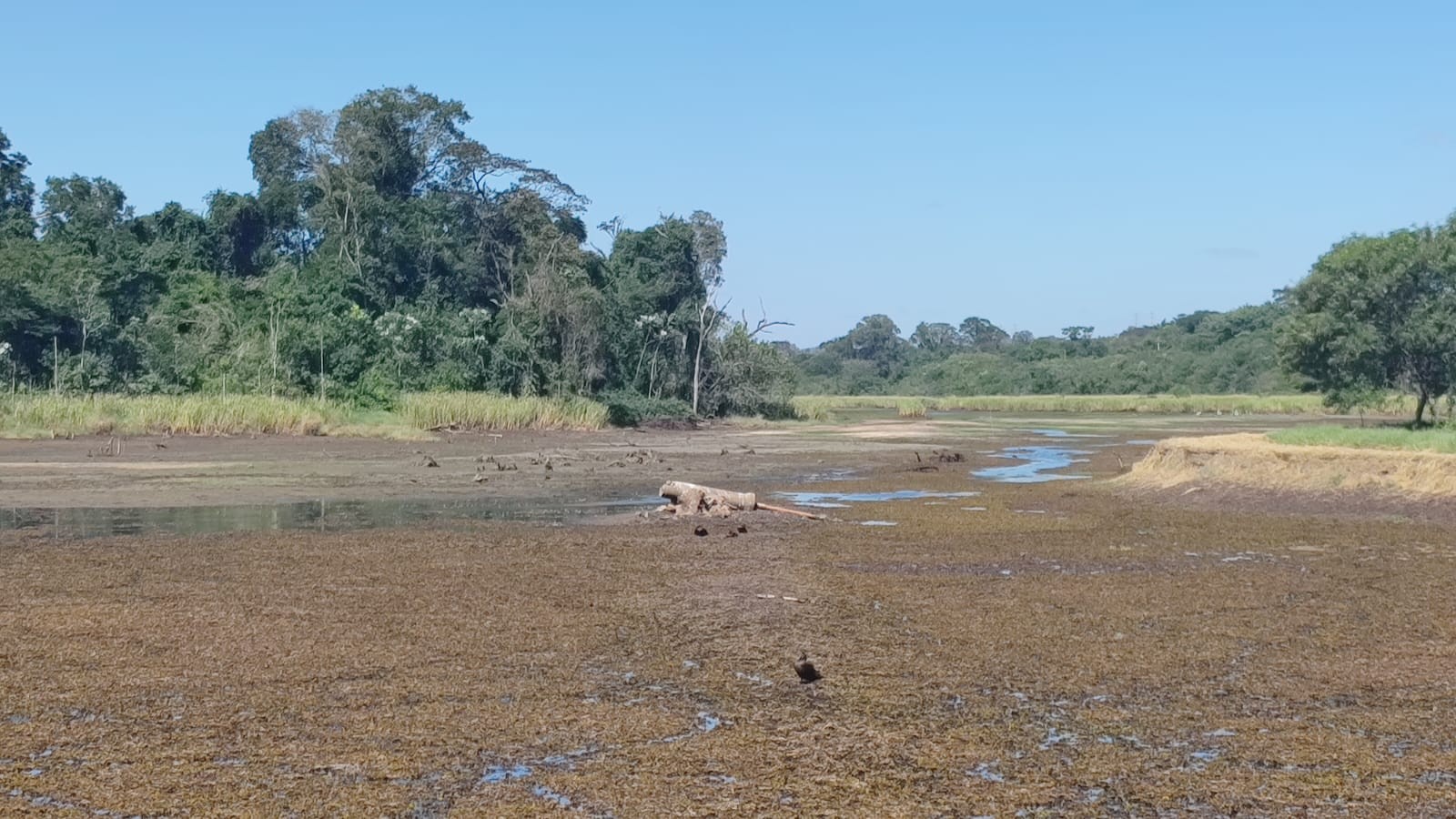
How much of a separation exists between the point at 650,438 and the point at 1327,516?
31606 mm

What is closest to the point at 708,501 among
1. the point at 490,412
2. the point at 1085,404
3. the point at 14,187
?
the point at 490,412

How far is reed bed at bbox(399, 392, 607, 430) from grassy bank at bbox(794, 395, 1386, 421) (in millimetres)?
18370

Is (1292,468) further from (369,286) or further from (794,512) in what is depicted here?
(369,286)

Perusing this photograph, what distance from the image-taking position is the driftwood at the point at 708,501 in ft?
65.8

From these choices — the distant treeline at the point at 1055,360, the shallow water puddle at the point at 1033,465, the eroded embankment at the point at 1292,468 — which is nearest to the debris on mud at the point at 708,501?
the eroded embankment at the point at 1292,468

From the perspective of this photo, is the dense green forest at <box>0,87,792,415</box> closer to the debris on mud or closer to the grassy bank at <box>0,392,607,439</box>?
the grassy bank at <box>0,392,607,439</box>

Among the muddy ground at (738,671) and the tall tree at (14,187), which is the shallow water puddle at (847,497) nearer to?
the muddy ground at (738,671)

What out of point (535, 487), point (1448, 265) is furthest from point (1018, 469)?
point (535, 487)

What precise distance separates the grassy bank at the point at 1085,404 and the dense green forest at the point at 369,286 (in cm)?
983

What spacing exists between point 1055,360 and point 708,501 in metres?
108

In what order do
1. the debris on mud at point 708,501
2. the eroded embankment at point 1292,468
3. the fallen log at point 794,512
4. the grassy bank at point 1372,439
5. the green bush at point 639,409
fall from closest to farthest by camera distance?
the eroded embankment at point 1292,468
the fallen log at point 794,512
the debris on mud at point 708,501
the grassy bank at point 1372,439
the green bush at point 639,409

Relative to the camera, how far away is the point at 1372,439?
2209 cm

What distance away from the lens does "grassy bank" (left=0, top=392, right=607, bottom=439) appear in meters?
37.8

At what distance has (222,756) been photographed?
696 cm
